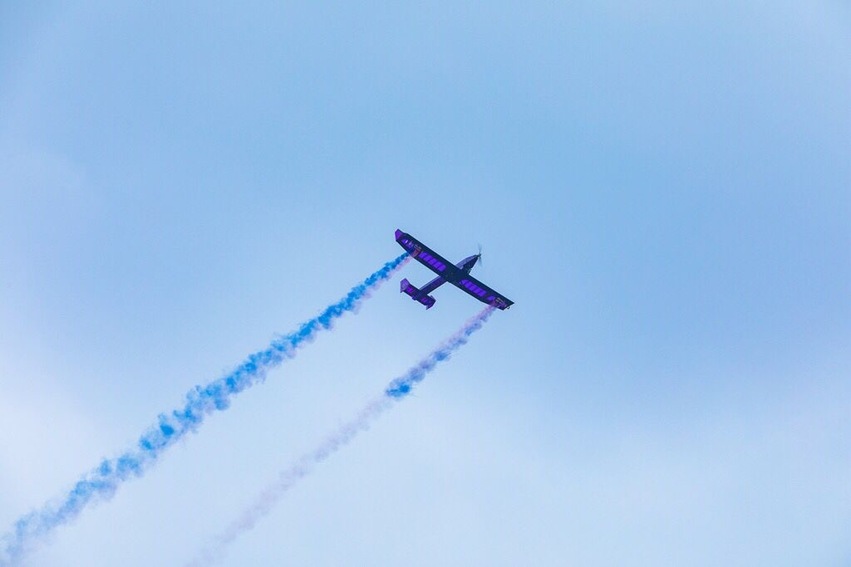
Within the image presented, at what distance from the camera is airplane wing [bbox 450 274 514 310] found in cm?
8125

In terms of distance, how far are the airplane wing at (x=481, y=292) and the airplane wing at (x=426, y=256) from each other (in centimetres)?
166

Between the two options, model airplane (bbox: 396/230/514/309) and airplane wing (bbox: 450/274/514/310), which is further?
airplane wing (bbox: 450/274/514/310)

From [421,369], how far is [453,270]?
11.2 metres

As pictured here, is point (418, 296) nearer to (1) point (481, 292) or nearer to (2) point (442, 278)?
(2) point (442, 278)

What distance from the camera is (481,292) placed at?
83.7 m

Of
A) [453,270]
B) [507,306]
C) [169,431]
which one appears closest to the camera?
[169,431]

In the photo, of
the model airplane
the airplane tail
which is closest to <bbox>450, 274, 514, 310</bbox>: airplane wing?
the model airplane

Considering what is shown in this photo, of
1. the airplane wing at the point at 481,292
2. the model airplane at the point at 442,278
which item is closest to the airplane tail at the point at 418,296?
the model airplane at the point at 442,278

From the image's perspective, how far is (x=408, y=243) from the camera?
77.2 m

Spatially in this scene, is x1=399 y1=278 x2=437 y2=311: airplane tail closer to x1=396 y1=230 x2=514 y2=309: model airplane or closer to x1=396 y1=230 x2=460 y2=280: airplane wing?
x1=396 y1=230 x2=514 y2=309: model airplane

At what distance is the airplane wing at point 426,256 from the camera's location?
253ft

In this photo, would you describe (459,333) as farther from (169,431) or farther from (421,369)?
(169,431)

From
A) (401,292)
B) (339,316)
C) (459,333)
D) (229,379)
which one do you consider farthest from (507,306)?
(229,379)

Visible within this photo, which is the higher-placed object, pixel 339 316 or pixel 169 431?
pixel 339 316
